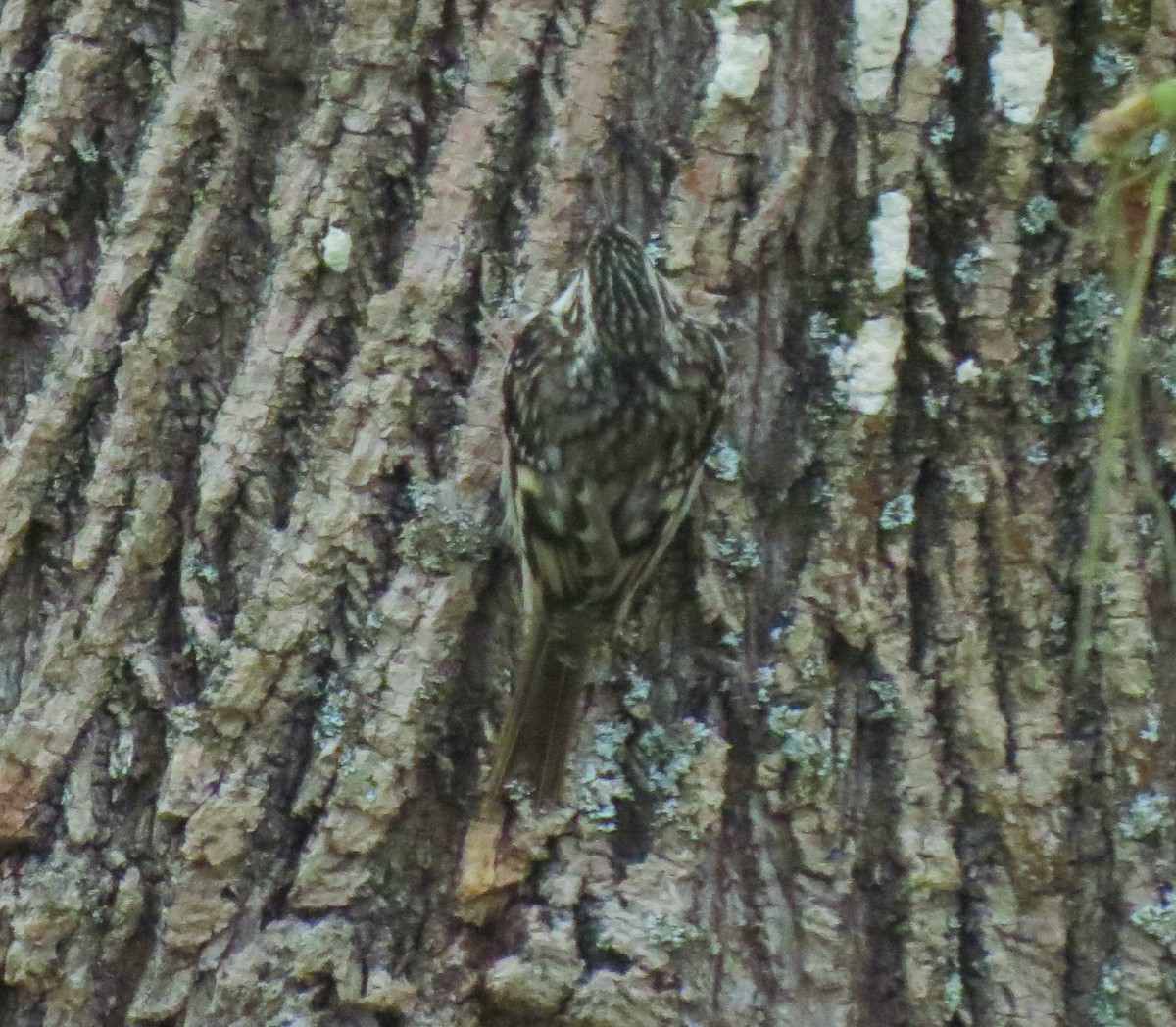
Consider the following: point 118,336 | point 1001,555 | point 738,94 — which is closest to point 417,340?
point 118,336

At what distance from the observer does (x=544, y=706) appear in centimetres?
193

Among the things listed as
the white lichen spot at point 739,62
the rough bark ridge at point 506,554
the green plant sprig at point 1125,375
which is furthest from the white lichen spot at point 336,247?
the green plant sprig at point 1125,375

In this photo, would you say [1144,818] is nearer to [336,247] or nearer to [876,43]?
[876,43]

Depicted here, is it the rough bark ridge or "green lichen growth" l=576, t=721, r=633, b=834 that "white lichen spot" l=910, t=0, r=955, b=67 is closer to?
the rough bark ridge

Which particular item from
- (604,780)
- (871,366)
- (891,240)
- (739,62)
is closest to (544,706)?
Result: (604,780)

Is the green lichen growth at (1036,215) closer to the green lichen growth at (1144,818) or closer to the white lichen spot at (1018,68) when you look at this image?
the white lichen spot at (1018,68)

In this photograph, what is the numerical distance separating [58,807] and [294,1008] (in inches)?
15.3

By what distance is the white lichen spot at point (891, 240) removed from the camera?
1927mm

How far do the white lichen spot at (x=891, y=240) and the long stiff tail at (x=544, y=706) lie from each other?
57cm

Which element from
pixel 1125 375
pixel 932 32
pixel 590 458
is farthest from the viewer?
pixel 590 458

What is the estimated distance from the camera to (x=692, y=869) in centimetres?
191

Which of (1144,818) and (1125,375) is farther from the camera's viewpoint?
(1144,818)

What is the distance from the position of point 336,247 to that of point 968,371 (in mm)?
798

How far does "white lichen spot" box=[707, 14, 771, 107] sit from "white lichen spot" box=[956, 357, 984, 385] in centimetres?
42
